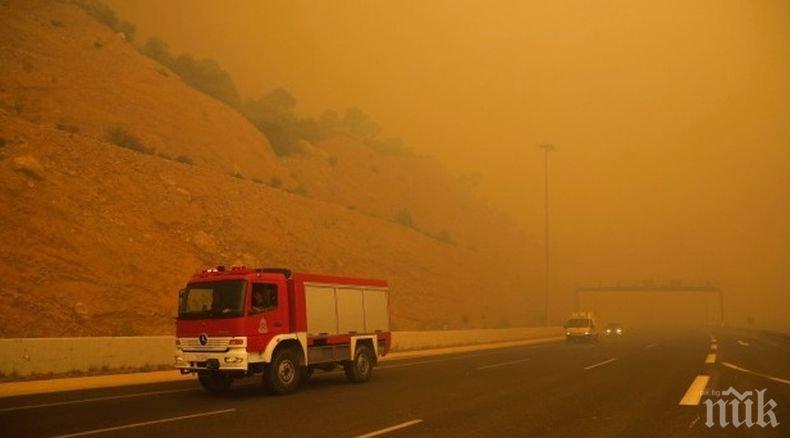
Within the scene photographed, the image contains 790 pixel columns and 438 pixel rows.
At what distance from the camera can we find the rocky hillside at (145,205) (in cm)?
2970

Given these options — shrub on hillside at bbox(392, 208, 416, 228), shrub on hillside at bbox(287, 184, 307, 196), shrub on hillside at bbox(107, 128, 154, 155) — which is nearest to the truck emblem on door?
shrub on hillside at bbox(107, 128, 154, 155)

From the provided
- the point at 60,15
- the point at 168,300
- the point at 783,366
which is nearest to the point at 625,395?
the point at 783,366

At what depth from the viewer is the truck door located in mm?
14570

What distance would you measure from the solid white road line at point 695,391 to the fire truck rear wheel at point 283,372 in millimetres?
8517

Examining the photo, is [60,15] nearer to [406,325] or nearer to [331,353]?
[406,325]

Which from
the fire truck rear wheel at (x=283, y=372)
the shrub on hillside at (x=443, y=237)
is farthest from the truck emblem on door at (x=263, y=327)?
the shrub on hillside at (x=443, y=237)

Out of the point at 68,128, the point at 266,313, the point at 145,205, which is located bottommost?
the point at 266,313

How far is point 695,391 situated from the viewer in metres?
14.9

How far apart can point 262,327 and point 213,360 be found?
1.26m

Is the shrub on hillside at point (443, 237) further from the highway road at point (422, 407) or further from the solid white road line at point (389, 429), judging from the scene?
the solid white road line at point (389, 429)

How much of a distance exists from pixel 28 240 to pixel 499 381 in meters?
22.7

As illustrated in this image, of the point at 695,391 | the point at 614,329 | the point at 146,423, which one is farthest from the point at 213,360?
the point at 614,329

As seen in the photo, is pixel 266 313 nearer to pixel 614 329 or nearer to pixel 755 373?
pixel 755 373

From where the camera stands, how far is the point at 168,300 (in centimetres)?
3272
